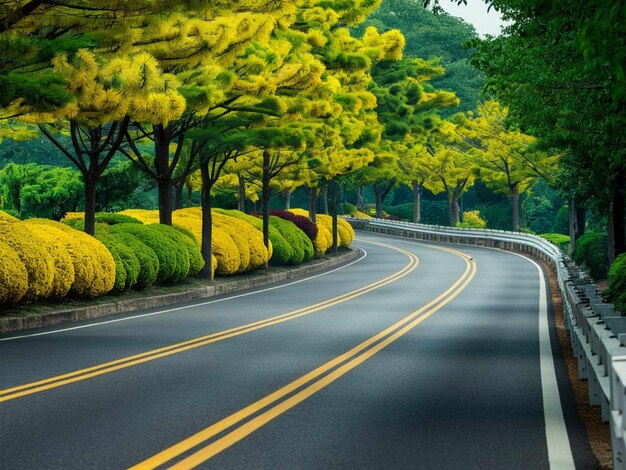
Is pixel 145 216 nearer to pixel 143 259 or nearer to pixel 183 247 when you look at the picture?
pixel 183 247

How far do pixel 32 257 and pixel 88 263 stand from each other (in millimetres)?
2609

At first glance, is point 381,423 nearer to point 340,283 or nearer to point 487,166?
point 340,283

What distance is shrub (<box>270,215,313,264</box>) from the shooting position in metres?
41.9

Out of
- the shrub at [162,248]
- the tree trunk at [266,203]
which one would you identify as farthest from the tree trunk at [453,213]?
the shrub at [162,248]

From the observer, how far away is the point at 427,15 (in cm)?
10094

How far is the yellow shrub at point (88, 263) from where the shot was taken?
71.4 feet

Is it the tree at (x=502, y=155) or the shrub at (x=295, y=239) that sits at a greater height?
the tree at (x=502, y=155)

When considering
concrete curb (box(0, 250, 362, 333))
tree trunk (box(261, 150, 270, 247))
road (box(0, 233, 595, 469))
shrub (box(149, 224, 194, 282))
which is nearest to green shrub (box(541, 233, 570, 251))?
concrete curb (box(0, 250, 362, 333))

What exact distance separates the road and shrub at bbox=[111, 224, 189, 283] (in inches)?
173

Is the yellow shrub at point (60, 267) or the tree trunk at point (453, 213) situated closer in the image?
the yellow shrub at point (60, 267)

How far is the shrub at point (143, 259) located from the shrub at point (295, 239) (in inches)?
620

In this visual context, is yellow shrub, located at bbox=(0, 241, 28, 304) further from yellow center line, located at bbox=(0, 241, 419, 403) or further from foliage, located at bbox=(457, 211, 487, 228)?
foliage, located at bbox=(457, 211, 487, 228)

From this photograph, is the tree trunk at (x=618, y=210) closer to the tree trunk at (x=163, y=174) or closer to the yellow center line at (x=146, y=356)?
the yellow center line at (x=146, y=356)

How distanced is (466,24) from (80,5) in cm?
8777
